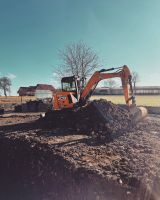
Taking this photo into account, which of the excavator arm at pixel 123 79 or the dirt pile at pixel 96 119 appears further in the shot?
the excavator arm at pixel 123 79

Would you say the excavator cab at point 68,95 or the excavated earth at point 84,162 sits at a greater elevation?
the excavator cab at point 68,95

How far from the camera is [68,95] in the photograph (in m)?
14.4

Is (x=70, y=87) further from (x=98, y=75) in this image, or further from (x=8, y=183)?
(x=8, y=183)

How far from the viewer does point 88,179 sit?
5.90 metres

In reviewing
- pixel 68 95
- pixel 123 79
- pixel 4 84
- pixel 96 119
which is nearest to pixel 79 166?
pixel 96 119

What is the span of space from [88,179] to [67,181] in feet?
2.26

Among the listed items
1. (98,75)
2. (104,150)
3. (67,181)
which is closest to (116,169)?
(67,181)

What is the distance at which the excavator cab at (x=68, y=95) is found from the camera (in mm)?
14438

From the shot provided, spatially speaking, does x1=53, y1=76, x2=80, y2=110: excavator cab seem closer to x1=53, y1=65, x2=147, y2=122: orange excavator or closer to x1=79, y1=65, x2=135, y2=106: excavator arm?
x1=53, y1=65, x2=147, y2=122: orange excavator

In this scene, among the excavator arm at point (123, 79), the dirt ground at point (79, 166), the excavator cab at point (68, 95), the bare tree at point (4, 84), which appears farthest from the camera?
the bare tree at point (4, 84)

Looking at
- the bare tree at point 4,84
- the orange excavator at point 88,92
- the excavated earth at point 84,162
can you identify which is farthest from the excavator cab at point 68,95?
the bare tree at point 4,84

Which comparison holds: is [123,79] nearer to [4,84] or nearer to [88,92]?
[88,92]

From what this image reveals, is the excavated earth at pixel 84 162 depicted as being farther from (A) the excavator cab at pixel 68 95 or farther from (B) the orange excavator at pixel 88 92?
(A) the excavator cab at pixel 68 95

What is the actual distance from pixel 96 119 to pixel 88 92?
3.07m
